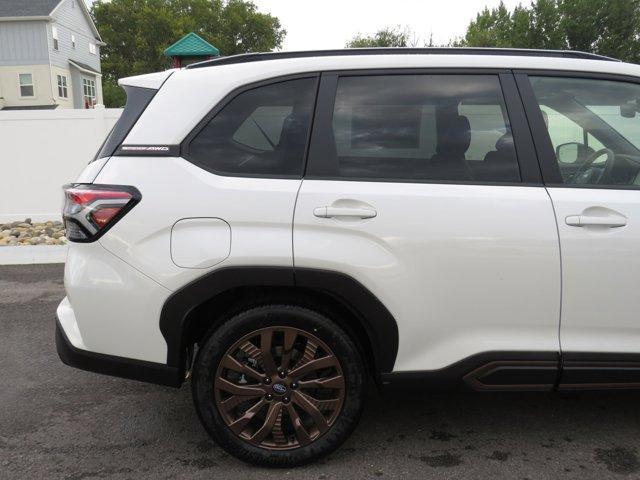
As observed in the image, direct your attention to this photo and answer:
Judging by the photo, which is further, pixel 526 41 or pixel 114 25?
pixel 114 25

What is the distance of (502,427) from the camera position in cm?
304

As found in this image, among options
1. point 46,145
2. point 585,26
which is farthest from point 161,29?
point 46,145

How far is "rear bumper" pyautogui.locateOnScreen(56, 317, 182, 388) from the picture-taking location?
259cm

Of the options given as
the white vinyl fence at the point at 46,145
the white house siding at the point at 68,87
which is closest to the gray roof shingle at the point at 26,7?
the white house siding at the point at 68,87

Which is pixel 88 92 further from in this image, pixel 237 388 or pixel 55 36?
pixel 237 388

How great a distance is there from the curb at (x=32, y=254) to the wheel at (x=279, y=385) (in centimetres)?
527

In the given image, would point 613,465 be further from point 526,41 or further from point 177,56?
point 526,41

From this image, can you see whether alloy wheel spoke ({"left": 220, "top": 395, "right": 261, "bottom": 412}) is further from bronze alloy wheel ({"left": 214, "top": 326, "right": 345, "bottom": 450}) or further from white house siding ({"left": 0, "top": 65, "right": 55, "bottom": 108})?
white house siding ({"left": 0, "top": 65, "right": 55, "bottom": 108})

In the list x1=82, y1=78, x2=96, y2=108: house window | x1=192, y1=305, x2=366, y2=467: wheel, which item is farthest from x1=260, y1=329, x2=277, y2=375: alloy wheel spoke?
x1=82, y1=78, x2=96, y2=108: house window

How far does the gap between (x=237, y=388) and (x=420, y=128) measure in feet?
4.71

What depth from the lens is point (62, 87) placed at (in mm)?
34938

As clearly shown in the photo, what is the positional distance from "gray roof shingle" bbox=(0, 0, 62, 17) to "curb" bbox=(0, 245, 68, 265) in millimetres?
29767

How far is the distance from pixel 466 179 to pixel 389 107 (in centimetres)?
48

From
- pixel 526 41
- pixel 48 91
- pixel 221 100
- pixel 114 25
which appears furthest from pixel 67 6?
pixel 221 100
